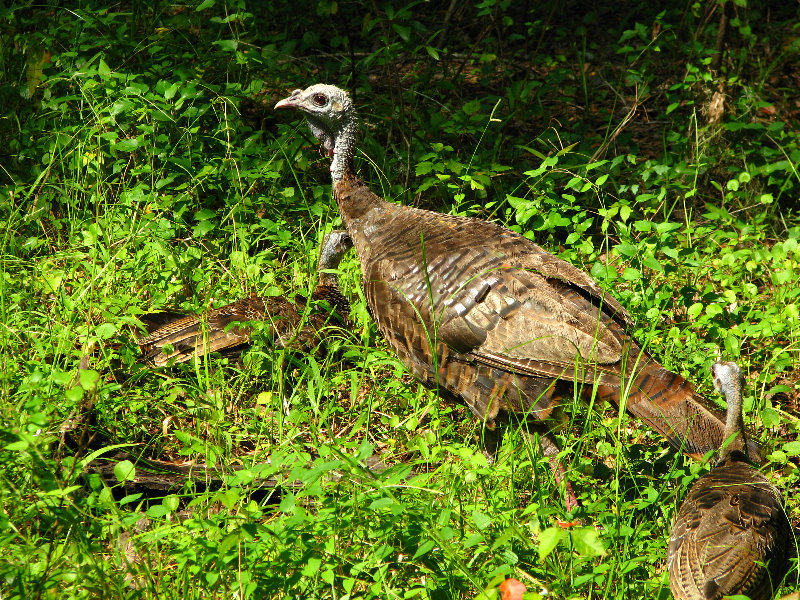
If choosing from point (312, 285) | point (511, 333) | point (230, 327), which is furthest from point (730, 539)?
point (312, 285)

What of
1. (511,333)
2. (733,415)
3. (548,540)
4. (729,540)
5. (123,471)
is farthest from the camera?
(511,333)

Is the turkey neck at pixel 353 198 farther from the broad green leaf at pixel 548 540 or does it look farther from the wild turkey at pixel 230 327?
the broad green leaf at pixel 548 540

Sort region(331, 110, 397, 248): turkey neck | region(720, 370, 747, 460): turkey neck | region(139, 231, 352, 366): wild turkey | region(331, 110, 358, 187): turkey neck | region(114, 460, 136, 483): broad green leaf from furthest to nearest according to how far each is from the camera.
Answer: region(331, 110, 358, 187): turkey neck < region(331, 110, 397, 248): turkey neck < region(139, 231, 352, 366): wild turkey < region(720, 370, 747, 460): turkey neck < region(114, 460, 136, 483): broad green leaf

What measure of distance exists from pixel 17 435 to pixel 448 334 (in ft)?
6.05

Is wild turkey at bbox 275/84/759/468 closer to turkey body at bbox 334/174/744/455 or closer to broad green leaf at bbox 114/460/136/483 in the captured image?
turkey body at bbox 334/174/744/455

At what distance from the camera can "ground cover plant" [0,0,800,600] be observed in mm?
2600

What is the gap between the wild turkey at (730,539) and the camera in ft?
8.42

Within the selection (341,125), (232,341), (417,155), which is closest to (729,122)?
(417,155)

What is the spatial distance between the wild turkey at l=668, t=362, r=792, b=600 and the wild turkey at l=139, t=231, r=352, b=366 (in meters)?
2.00

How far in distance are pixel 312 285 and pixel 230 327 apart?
2.30 ft

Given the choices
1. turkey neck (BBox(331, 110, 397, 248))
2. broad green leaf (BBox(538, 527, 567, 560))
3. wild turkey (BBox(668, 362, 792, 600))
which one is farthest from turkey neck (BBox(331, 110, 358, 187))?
broad green leaf (BBox(538, 527, 567, 560))

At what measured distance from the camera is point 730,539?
2.68 m

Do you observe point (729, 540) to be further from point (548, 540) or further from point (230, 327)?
point (230, 327)

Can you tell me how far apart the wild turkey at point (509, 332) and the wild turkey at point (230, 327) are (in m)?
0.53
